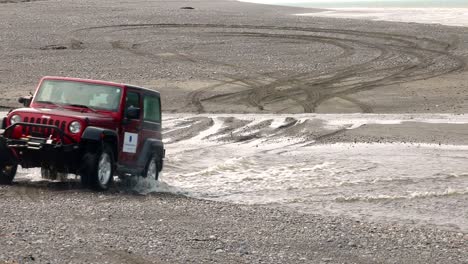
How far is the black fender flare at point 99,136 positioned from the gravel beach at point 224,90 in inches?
28.6

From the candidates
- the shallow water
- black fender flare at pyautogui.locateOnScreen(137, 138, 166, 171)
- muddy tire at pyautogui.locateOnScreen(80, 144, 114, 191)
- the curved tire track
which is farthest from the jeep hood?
the curved tire track

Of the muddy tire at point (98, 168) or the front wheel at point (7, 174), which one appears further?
the front wheel at point (7, 174)

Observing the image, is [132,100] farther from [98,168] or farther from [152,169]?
[98,168]

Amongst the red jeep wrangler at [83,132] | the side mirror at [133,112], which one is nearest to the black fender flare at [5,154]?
the red jeep wrangler at [83,132]

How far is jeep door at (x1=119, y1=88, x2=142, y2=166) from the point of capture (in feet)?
50.7

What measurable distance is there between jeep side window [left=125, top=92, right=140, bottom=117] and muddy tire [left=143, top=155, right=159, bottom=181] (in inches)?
39.2

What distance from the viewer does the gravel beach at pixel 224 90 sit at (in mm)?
10867

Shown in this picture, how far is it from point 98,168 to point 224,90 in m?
19.7

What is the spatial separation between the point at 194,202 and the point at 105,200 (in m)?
1.34

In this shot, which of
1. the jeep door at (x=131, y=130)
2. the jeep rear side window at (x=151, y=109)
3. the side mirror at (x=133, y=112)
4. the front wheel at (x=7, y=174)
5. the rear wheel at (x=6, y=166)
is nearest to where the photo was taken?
the rear wheel at (x=6, y=166)

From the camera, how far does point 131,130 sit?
15773mm

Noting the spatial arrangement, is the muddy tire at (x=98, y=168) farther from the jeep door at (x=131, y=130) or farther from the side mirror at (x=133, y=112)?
the side mirror at (x=133, y=112)

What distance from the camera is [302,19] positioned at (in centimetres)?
5312

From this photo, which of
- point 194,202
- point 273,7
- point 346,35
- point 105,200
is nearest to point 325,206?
point 194,202
